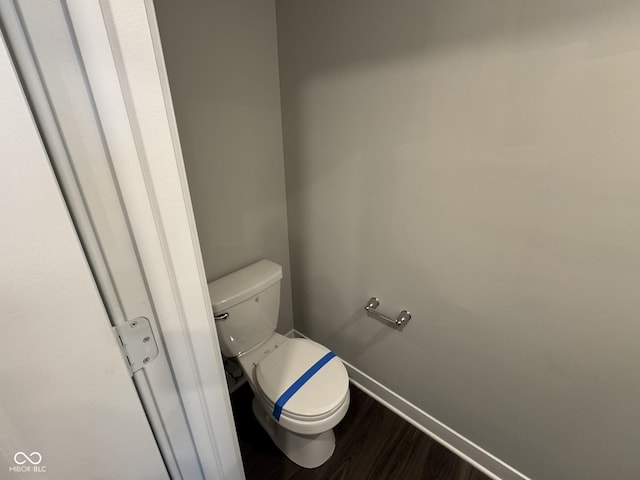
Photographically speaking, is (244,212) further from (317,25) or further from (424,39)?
(424,39)

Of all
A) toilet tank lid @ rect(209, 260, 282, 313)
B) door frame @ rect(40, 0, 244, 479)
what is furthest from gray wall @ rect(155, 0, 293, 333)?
door frame @ rect(40, 0, 244, 479)

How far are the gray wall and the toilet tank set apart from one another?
0.11 meters

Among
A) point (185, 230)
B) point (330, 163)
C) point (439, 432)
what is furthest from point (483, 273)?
point (185, 230)

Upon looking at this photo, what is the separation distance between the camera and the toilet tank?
1.21m

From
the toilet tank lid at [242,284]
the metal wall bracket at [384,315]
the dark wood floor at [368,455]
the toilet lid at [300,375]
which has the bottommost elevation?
the dark wood floor at [368,455]

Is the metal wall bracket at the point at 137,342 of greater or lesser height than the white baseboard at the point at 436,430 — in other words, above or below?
above

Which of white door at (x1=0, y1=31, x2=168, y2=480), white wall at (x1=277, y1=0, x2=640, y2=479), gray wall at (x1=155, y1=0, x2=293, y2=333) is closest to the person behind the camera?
white door at (x1=0, y1=31, x2=168, y2=480)

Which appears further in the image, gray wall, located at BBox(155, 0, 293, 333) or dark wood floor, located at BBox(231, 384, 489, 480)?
dark wood floor, located at BBox(231, 384, 489, 480)

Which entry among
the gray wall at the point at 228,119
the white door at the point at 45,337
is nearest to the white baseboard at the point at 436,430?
the gray wall at the point at 228,119

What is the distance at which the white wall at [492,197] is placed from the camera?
29.1 inches

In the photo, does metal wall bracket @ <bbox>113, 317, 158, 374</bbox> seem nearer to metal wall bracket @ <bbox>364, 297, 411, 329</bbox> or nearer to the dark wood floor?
metal wall bracket @ <bbox>364, 297, 411, 329</bbox>

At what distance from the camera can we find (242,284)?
128 centimetres

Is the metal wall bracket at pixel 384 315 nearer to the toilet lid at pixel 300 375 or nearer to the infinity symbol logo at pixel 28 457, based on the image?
the toilet lid at pixel 300 375

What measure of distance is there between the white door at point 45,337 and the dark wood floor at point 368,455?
1115 mm
